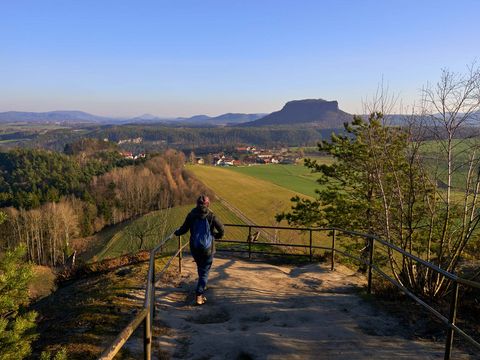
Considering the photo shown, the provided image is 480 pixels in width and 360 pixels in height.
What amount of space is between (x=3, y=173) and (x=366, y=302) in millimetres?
103398

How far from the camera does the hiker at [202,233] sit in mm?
6707

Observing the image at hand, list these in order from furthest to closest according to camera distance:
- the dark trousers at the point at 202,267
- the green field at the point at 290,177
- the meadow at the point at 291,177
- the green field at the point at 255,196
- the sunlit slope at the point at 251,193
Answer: the green field at the point at 290,177, the meadow at the point at 291,177, the sunlit slope at the point at 251,193, the green field at the point at 255,196, the dark trousers at the point at 202,267

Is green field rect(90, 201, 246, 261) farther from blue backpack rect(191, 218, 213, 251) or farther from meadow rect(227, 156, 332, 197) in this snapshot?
blue backpack rect(191, 218, 213, 251)

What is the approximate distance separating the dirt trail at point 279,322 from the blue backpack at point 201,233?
1.11 m

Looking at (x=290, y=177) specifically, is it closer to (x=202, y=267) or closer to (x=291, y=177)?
(x=291, y=177)

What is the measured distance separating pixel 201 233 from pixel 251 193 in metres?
63.3

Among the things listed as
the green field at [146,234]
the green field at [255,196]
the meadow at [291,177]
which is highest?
the meadow at [291,177]

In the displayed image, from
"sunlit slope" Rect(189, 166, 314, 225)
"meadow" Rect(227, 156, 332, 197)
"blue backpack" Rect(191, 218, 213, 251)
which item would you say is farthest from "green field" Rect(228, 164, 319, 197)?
"blue backpack" Rect(191, 218, 213, 251)

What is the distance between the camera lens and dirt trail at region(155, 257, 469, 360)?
487 cm

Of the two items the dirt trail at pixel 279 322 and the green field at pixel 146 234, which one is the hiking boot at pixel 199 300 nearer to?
the dirt trail at pixel 279 322

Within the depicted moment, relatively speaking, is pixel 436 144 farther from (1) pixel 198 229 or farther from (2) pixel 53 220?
(2) pixel 53 220

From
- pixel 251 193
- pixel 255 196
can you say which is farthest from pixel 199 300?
pixel 251 193

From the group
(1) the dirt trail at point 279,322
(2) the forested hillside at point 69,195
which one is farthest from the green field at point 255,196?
(1) the dirt trail at point 279,322

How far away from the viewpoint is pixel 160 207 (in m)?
68.8
